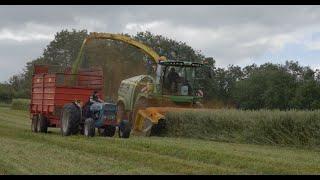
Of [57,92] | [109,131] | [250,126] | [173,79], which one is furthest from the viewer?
[173,79]

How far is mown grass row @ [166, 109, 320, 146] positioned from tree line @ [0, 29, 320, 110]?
98.7 inches

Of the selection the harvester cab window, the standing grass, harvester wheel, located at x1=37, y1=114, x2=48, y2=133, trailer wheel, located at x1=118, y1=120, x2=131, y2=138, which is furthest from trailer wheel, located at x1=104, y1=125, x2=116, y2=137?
the standing grass

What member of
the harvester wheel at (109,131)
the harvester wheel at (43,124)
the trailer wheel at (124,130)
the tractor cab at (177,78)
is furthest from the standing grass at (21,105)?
the trailer wheel at (124,130)

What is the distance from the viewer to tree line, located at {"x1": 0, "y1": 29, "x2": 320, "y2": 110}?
31.3 meters

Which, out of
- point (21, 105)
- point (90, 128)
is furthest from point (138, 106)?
point (21, 105)

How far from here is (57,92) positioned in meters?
19.1

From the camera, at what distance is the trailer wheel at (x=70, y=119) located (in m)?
17.7

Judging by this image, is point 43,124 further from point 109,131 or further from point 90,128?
point 90,128

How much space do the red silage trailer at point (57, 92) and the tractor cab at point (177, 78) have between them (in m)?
2.49

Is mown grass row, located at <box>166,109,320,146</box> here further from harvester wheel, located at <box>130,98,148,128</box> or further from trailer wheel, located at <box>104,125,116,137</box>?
trailer wheel, located at <box>104,125,116,137</box>

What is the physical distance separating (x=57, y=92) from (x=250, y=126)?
633 cm

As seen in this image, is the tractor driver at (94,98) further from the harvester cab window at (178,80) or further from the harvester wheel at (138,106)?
the harvester cab window at (178,80)
